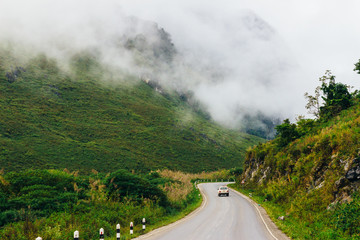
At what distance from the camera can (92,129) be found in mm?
90125

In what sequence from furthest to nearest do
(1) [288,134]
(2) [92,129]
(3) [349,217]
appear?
(2) [92,129] < (1) [288,134] < (3) [349,217]

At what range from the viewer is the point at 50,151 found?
66938 mm

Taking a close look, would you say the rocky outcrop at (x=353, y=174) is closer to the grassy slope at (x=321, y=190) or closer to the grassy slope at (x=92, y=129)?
the grassy slope at (x=321, y=190)

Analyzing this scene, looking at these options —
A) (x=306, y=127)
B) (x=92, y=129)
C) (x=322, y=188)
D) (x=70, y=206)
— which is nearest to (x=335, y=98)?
(x=306, y=127)

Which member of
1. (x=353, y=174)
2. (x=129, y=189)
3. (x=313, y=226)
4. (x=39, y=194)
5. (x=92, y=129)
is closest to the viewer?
(x=39, y=194)

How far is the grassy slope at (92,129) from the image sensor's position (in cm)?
6806

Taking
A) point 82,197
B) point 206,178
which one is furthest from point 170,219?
point 206,178

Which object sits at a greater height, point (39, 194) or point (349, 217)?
point (39, 194)

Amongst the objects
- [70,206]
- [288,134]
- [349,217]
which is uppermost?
[288,134]

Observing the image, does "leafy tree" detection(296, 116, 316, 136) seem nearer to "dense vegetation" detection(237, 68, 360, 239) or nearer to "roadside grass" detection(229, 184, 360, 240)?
"dense vegetation" detection(237, 68, 360, 239)

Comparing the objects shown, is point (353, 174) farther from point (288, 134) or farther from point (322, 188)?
point (288, 134)

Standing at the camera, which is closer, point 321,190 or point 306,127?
point 321,190

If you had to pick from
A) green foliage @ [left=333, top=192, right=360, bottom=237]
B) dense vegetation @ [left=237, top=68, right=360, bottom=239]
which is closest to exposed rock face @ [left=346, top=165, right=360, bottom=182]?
dense vegetation @ [left=237, top=68, right=360, bottom=239]

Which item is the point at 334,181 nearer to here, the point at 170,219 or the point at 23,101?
the point at 170,219
